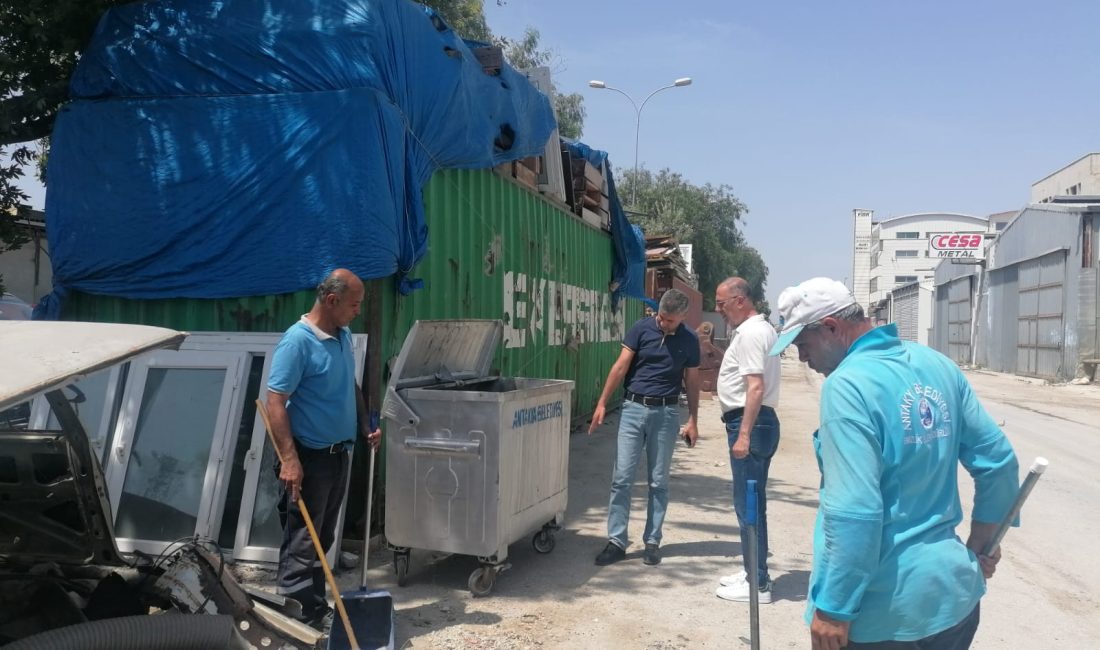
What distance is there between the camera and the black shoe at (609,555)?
5480 mm

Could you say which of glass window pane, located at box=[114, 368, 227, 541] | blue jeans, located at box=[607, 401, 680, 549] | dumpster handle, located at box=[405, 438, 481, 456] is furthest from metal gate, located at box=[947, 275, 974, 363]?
glass window pane, located at box=[114, 368, 227, 541]

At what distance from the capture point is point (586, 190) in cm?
1139

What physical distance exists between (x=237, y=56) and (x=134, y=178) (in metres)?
1.16

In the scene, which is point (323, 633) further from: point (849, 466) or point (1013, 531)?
point (1013, 531)

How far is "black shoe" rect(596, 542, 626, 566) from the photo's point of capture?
548 cm

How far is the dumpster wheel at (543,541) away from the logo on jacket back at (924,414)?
12.5 ft

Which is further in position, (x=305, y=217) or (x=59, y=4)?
(x=59, y=4)

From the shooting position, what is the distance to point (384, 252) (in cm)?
550

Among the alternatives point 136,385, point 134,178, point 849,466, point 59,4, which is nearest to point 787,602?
point 849,466

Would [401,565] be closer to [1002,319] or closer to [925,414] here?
[925,414]

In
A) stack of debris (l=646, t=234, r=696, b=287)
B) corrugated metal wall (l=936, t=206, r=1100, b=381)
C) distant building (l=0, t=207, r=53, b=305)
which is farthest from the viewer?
corrugated metal wall (l=936, t=206, r=1100, b=381)

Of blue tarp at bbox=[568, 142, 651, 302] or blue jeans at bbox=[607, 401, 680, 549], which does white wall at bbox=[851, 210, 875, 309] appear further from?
blue jeans at bbox=[607, 401, 680, 549]

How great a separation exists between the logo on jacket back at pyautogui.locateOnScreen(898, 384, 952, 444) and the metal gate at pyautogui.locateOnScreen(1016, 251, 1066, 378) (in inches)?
1116

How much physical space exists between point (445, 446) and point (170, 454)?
1.95 metres
